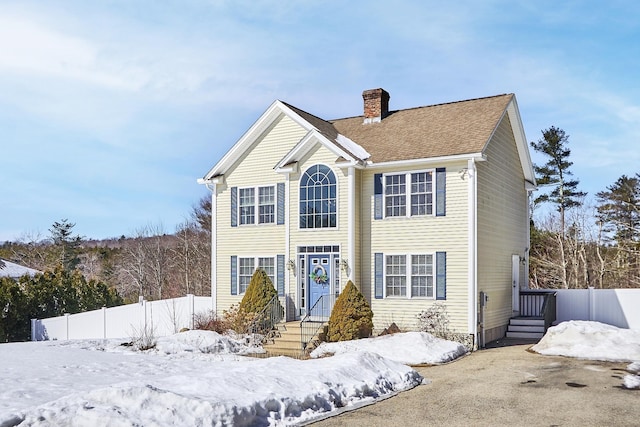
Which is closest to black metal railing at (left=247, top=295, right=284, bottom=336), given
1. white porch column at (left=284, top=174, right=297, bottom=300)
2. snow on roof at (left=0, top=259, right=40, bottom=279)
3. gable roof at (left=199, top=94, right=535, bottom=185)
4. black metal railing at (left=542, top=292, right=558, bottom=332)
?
white porch column at (left=284, top=174, right=297, bottom=300)

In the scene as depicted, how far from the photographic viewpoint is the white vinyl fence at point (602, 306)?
66.3 ft

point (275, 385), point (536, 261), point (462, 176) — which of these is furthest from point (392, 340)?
point (536, 261)

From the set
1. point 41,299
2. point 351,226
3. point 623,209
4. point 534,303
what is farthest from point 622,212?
point 41,299

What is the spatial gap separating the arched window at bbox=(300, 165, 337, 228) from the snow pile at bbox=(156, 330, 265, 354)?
443 cm

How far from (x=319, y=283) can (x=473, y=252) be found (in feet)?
16.4

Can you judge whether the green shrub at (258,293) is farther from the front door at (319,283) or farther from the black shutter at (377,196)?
the black shutter at (377,196)

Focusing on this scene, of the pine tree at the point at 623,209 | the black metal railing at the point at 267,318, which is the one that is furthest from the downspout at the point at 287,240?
the pine tree at the point at 623,209

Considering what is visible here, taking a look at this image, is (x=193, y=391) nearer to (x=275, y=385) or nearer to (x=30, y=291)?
(x=275, y=385)

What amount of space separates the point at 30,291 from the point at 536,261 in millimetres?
24865

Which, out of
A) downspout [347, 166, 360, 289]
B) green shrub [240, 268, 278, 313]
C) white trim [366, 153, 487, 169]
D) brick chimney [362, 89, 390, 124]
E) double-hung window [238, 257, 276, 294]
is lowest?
green shrub [240, 268, 278, 313]

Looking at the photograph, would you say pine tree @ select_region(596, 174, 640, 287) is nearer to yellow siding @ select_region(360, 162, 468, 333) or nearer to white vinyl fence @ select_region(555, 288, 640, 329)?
white vinyl fence @ select_region(555, 288, 640, 329)

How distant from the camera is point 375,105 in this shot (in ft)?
71.8

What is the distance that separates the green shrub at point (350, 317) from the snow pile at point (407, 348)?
518mm

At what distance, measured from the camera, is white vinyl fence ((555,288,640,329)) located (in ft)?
66.3
